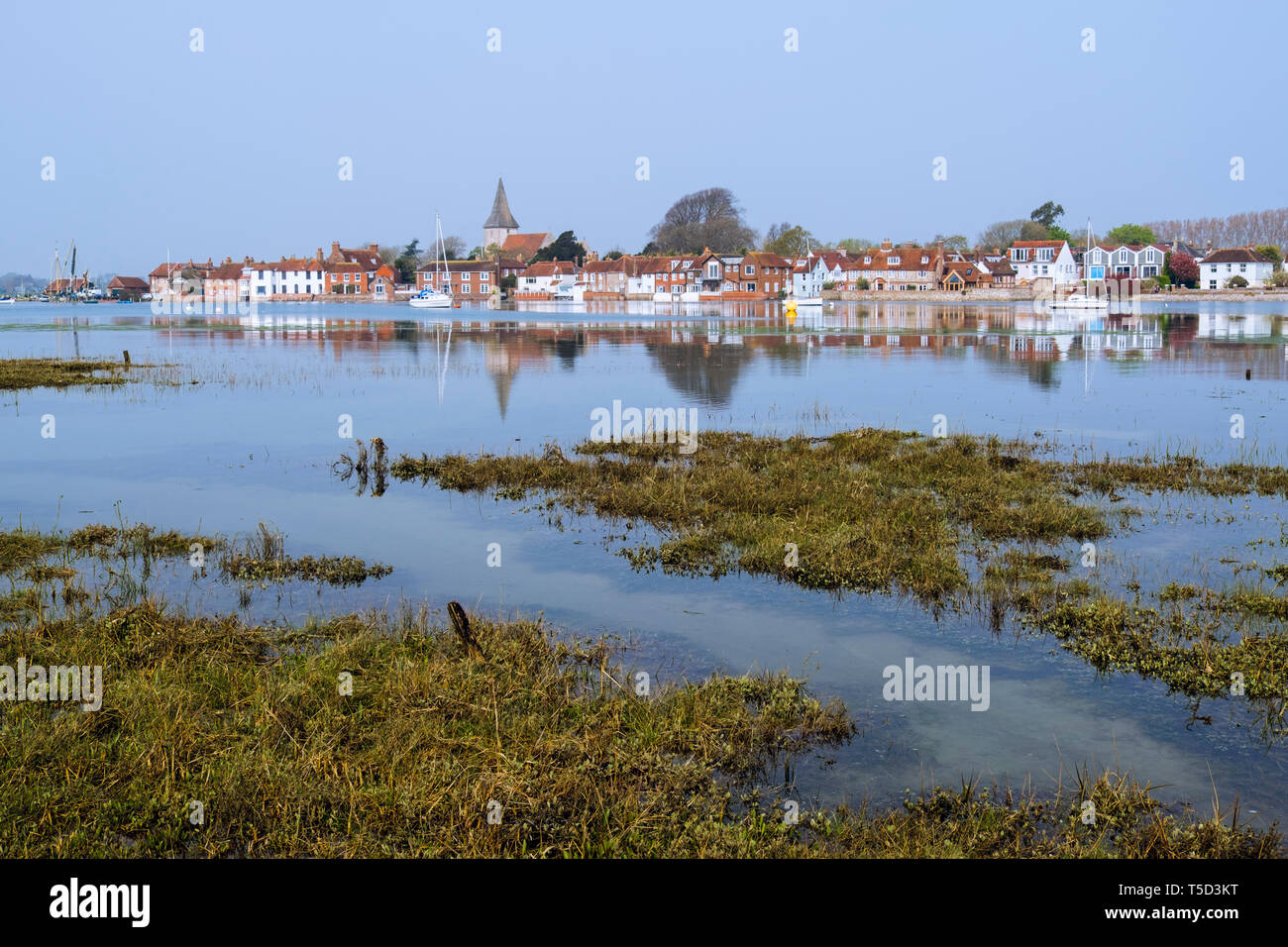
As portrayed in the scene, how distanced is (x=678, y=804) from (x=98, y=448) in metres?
21.6

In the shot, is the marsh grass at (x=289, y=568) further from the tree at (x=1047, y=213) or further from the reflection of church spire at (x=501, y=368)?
the tree at (x=1047, y=213)

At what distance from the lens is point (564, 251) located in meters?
186

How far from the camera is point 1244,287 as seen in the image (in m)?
156

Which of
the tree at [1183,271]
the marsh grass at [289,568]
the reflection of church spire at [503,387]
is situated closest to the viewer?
the marsh grass at [289,568]

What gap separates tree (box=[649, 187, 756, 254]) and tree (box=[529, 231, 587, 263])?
14.3 meters

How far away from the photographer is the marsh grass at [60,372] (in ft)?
125

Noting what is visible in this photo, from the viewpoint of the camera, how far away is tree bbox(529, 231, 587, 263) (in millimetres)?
185250

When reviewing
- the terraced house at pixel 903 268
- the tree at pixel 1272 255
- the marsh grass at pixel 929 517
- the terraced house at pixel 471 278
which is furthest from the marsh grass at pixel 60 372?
the tree at pixel 1272 255

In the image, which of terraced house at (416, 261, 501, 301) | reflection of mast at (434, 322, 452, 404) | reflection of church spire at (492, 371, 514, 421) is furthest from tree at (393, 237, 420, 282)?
reflection of church spire at (492, 371, 514, 421)

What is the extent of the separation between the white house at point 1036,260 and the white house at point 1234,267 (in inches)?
895

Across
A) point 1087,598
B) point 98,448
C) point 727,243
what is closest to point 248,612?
point 1087,598

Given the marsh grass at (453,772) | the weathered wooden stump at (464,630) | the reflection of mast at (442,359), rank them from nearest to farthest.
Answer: the marsh grass at (453,772)
the weathered wooden stump at (464,630)
the reflection of mast at (442,359)

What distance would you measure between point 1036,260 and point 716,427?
159 meters
